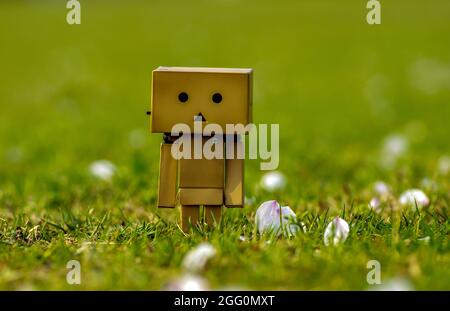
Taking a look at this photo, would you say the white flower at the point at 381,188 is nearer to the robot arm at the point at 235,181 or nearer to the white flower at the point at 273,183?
the white flower at the point at 273,183

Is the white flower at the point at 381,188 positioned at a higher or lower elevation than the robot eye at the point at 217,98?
lower

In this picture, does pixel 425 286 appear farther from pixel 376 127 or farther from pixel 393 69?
pixel 393 69

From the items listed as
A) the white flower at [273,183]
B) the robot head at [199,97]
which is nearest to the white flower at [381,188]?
the white flower at [273,183]

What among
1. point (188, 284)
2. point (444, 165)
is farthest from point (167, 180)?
point (444, 165)

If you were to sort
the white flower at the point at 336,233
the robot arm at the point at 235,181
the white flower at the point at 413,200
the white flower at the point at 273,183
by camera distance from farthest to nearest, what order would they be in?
the white flower at the point at 273,183
the white flower at the point at 413,200
the robot arm at the point at 235,181
the white flower at the point at 336,233

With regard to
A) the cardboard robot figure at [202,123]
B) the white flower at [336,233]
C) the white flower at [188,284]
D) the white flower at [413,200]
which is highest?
the cardboard robot figure at [202,123]

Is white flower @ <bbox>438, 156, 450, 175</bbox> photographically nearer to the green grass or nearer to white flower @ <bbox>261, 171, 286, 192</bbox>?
the green grass

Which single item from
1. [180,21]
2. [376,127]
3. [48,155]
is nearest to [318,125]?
[376,127]

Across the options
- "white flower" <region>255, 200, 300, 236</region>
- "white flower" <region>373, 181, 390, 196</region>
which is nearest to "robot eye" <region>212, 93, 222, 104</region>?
"white flower" <region>255, 200, 300, 236</region>
